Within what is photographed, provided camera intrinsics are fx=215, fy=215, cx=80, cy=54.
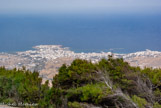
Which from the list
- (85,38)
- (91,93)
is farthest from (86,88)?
(85,38)

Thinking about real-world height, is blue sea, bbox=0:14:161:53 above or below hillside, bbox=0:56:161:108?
above

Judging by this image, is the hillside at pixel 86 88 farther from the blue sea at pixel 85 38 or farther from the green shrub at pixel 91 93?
the blue sea at pixel 85 38

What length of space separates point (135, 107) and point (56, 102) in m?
2.45

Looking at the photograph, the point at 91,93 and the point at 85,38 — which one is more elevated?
the point at 85,38

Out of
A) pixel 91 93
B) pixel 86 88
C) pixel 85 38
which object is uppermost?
pixel 85 38

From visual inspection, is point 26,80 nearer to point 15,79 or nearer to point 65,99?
point 15,79

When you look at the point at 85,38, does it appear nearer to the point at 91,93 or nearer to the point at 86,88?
the point at 86,88

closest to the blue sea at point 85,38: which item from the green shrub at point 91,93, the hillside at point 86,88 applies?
the hillside at point 86,88

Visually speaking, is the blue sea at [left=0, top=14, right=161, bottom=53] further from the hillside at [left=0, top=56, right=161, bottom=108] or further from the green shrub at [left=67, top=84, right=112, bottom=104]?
the green shrub at [left=67, top=84, right=112, bottom=104]

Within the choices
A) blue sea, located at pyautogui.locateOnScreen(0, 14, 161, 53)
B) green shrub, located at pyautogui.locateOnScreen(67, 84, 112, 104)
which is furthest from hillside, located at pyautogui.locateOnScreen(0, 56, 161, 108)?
blue sea, located at pyautogui.locateOnScreen(0, 14, 161, 53)

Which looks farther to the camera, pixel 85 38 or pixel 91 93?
pixel 85 38

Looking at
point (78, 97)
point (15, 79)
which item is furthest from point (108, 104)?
point (15, 79)

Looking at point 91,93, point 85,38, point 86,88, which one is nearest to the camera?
point 91,93

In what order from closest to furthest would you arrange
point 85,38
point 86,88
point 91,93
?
point 91,93 < point 86,88 < point 85,38
